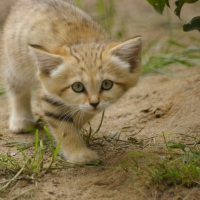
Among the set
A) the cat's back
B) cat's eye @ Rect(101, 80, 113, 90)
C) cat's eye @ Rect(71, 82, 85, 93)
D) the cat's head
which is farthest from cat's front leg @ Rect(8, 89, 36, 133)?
cat's eye @ Rect(101, 80, 113, 90)

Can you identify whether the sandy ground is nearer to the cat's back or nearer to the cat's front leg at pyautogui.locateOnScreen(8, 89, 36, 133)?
the cat's front leg at pyautogui.locateOnScreen(8, 89, 36, 133)

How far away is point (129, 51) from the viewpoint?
3473 millimetres

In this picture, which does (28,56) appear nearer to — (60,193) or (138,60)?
(138,60)

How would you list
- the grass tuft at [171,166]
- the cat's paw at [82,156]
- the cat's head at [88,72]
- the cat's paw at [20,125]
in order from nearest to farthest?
the grass tuft at [171,166], the cat's head at [88,72], the cat's paw at [82,156], the cat's paw at [20,125]

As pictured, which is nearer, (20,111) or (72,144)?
(72,144)

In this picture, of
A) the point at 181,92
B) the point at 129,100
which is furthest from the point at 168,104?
the point at 129,100

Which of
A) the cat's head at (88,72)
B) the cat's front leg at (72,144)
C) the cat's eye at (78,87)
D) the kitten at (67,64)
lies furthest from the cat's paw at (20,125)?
the cat's eye at (78,87)

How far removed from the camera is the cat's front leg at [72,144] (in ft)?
11.6

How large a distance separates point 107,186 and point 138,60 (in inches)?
40.1

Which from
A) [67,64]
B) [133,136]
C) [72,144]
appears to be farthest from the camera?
[133,136]

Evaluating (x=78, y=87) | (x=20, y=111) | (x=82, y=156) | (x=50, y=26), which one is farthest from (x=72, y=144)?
(x=20, y=111)

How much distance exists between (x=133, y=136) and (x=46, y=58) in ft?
3.82

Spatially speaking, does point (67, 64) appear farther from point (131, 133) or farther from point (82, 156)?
point (131, 133)

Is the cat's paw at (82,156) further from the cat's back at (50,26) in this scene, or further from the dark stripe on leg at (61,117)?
the cat's back at (50,26)
